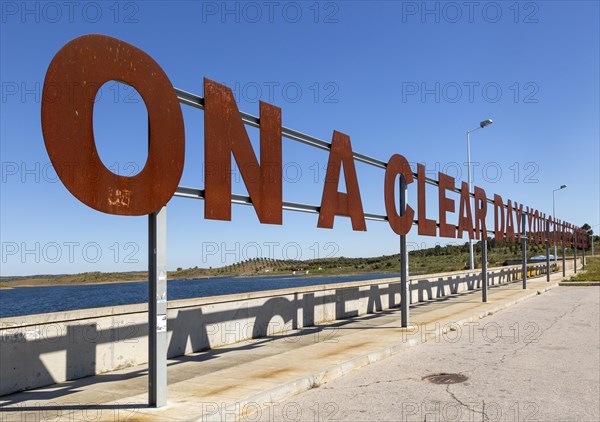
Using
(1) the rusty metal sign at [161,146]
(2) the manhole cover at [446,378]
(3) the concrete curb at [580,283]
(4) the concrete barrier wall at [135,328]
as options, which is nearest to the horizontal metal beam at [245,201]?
(1) the rusty metal sign at [161,146]

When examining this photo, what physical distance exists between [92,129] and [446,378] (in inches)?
234

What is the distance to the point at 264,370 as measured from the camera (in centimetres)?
832

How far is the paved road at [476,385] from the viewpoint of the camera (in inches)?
249

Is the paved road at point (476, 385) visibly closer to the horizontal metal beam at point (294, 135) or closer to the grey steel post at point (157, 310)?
the grey steel post at point (157, 310)

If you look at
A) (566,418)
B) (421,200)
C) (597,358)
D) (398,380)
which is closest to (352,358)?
(398,380)

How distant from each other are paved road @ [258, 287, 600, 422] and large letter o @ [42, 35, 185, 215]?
2.92m

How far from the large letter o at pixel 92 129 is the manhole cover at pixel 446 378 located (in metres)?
4.57

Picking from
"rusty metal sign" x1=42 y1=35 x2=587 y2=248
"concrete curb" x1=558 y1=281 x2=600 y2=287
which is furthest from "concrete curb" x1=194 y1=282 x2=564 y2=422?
"concrete curb" x1=558 y1=281 x2=600 y2=287

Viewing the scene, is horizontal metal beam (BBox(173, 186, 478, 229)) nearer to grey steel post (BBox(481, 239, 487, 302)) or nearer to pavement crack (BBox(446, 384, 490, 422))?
pavement crack (BBox(446, 384, 490, 422))

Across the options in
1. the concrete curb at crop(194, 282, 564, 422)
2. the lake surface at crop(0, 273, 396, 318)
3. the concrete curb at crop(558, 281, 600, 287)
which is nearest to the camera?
the concrete curb at crop(194, 282, 564, 422)

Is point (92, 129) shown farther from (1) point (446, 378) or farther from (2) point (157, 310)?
(1) point (446, 378)

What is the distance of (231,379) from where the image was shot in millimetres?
7727

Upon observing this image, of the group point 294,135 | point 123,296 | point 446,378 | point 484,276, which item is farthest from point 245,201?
point 123,296

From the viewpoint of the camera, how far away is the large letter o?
5.82 metres
